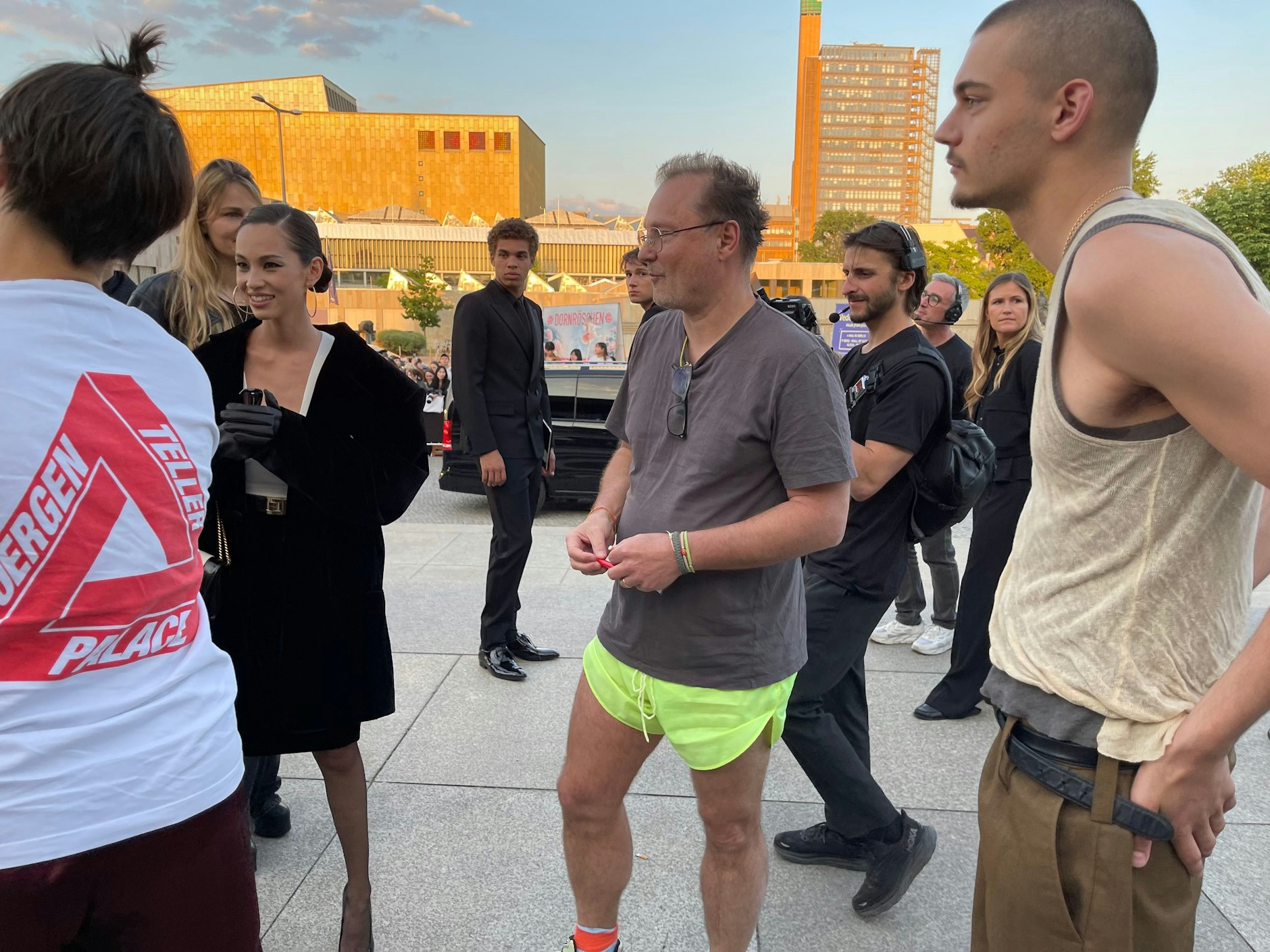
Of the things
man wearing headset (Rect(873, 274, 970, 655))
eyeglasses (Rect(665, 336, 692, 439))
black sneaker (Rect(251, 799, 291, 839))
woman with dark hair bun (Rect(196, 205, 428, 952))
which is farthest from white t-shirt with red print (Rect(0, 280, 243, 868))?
man wearing headset (Rect(873, 274, 970, 655))

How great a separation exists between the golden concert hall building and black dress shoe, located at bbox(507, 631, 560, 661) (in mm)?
115183

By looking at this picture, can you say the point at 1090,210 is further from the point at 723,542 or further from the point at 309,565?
the point at 309,565

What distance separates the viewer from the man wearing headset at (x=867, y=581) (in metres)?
2.64

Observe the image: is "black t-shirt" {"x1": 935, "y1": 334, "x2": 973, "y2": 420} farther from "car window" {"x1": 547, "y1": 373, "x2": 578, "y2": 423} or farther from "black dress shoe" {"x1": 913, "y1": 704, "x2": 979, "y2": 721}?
"car window" {"x1": 547, "y1": 373, "x2": 578, "y2": 423}

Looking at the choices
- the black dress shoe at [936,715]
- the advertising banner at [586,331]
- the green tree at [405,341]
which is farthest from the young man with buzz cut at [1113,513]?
the green tree at [405,341]

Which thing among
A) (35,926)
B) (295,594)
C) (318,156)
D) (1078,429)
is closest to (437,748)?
(295,594)

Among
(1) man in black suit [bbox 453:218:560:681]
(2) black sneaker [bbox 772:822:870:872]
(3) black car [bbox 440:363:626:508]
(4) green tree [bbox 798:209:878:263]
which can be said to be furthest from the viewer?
(4) green tree [bbox 798:209:878:263]

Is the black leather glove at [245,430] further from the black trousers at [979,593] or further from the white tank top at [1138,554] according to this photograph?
the black trousers at [979,593]

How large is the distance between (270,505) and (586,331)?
56.9ft

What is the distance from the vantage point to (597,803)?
211 centimetres

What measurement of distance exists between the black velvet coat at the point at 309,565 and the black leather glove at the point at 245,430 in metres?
0.06

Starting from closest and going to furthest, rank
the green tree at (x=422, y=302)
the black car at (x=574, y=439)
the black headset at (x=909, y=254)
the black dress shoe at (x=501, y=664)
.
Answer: the black headset at (x=909, y=254)
the black dress shoe at (x=501, y=664)
the black car at (x=574, y=439)
the green tree at (x=422, y=302)

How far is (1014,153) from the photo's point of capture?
49.3 inches

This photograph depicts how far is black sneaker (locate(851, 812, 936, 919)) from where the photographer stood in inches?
103
